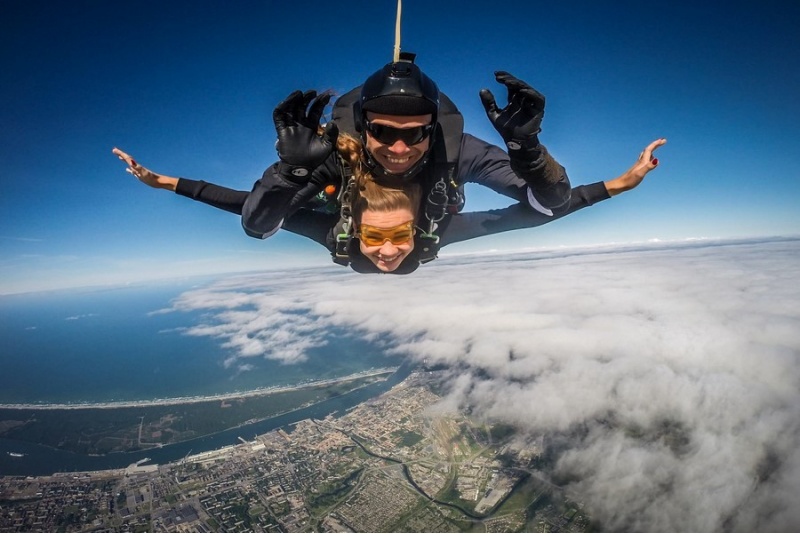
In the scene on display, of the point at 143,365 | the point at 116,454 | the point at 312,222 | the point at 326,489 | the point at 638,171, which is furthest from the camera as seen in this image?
the point at 143,365

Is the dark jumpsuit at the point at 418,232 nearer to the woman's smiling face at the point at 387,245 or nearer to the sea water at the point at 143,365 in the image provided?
the woman's smiling face at the point at 387,245

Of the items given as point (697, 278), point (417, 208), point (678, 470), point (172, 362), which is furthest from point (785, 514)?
point (172, 362)

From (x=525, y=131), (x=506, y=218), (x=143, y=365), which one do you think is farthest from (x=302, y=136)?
(x=143, y=365)

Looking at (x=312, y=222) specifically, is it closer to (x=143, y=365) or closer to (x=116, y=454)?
(x=116, y=454)

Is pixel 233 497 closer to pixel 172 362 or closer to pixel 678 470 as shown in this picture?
pixel 678 470

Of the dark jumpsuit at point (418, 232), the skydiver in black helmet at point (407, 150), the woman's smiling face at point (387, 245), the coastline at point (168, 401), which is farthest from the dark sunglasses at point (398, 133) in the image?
the coastline at point (168, 401)

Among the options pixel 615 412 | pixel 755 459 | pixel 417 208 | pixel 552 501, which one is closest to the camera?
pixel 417 208
